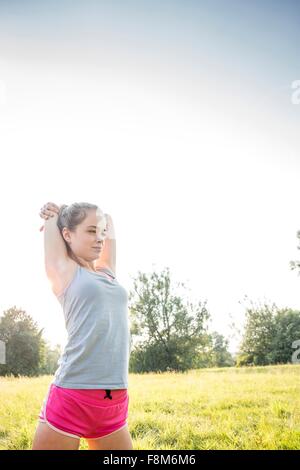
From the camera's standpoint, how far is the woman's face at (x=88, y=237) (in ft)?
6.79

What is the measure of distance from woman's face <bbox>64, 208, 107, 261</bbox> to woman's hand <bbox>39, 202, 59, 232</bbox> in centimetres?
17

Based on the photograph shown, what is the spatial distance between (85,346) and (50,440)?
425 mm

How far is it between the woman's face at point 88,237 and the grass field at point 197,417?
→ 208cm

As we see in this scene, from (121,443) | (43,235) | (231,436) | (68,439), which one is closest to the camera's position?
(68,439)

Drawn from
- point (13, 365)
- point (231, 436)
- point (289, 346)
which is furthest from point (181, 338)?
point (231, 436)

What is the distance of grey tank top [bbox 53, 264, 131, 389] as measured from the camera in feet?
5.94

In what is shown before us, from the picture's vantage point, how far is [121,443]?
1.91 meters

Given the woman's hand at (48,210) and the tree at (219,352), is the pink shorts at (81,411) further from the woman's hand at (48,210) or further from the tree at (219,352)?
the tree at (219,352)

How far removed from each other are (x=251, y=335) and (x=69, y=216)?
83.8 feet

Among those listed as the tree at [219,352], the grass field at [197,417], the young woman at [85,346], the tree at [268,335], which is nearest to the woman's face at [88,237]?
the young woman at [85,346]

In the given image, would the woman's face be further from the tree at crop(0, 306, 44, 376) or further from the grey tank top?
the tree at crop(0, 306, 44, 376)

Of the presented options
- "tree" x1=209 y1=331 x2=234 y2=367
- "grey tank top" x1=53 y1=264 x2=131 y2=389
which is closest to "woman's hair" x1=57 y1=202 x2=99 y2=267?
"grey tank top" x1=53 y1=264 x2=131 y2=389

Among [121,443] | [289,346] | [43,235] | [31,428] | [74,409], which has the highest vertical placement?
[43,235]
